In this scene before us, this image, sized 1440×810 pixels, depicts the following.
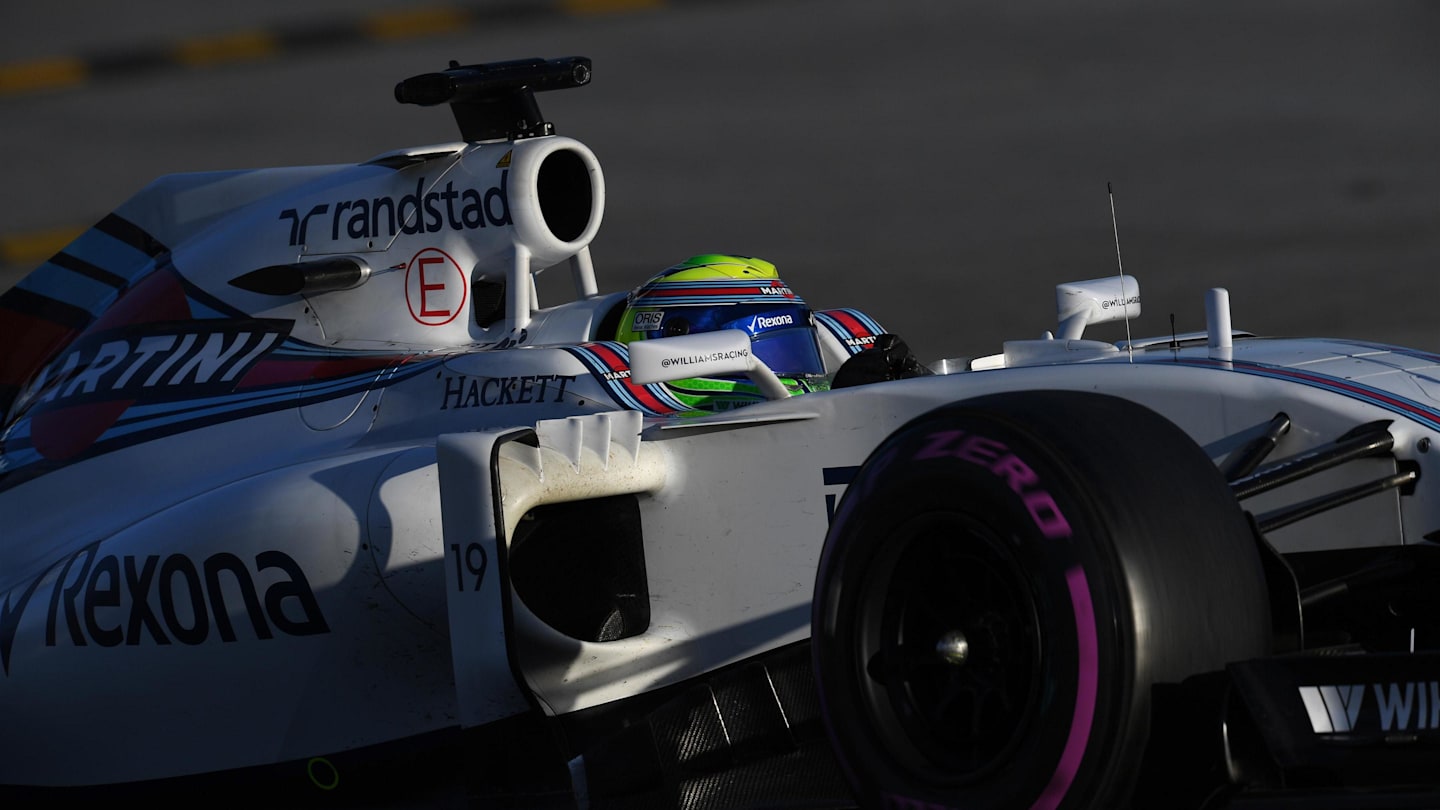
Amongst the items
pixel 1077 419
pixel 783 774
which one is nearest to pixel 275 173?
pixel 783 774

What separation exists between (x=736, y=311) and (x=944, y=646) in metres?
2.66

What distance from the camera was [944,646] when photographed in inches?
100

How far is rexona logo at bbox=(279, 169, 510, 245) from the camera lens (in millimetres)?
5188

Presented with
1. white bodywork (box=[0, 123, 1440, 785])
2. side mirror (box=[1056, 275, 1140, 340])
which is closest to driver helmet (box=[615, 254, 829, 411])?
white bodywork (box=[0, 123, 1440, 785])

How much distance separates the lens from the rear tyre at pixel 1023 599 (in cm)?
227

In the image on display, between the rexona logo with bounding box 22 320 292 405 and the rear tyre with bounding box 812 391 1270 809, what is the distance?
10.0ft

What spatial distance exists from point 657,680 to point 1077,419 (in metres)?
1.53

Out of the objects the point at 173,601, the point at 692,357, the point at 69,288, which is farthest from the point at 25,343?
the point at 692,357

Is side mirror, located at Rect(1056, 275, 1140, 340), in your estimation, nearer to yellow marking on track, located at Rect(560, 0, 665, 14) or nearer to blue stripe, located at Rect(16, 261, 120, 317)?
yellow marking on track, located at Rect(560, 0, 665, 14)

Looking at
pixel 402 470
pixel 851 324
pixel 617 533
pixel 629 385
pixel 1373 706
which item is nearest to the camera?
pixel 1373 706

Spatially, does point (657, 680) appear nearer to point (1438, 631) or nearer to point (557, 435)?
point (557, 435)

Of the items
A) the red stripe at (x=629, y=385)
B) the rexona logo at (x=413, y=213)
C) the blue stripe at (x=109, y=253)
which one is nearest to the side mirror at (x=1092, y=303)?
the red stripe at (x=629, y=385)

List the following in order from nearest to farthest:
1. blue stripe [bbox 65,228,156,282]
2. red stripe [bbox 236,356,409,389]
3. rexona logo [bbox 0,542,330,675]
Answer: rexona logo [bbox 0,542,330,675] < red stripe [bbox 236,356,409,389] < blue stripe [bbox 65,228,156,282]

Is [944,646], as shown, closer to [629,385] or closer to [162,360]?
[629,385]
